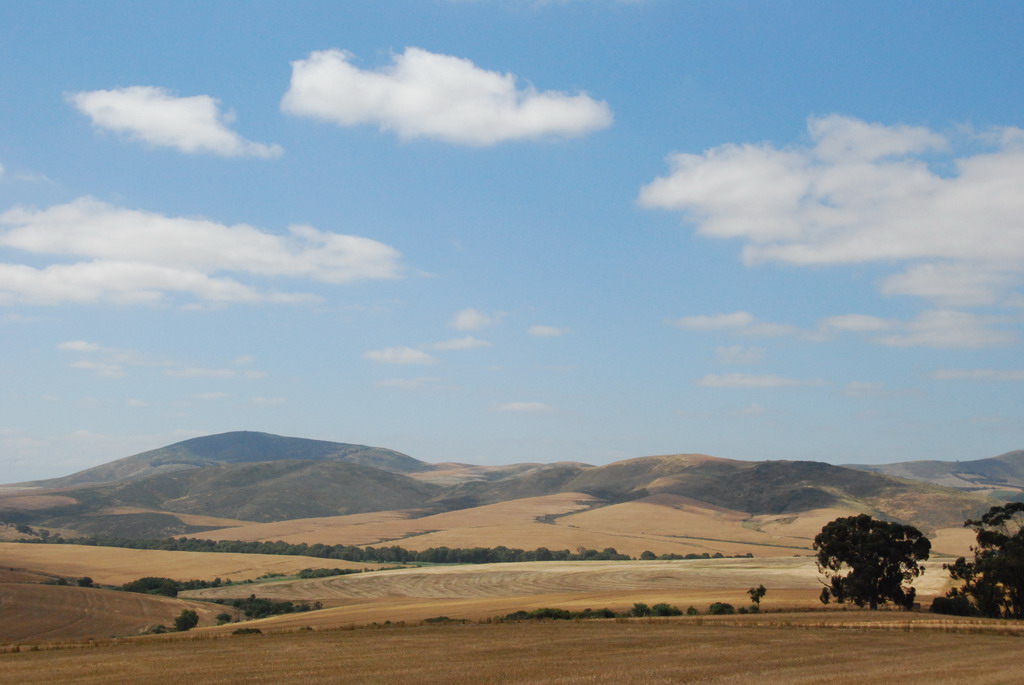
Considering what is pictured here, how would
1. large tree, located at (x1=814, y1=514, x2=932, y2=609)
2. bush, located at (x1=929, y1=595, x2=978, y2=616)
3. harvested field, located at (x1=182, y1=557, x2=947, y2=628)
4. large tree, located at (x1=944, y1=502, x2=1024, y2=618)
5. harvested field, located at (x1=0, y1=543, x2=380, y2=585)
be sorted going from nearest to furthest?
large tree, located at (x1=944, y1=502, x2=1024, y2=618)
bush, located at (x1=929, y1=595, x2=978, y2=616)
harvested field, located at (x1=182, y1=557, x2=947, y2=628)
large tree, located at (x1=814, y1=514, x2=932, y2=609)
harvested field, located at (x1=0, y1=543, x2=380, y2=585)

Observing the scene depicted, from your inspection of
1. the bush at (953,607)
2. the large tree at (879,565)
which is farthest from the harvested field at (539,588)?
the bush at (953,607)

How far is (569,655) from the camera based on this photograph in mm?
41531

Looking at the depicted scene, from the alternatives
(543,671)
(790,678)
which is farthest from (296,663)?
(790,678)

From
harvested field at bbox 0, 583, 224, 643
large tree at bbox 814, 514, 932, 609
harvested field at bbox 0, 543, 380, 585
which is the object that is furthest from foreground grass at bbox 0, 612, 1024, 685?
harvested field at bbox 0, 543, 380, 585

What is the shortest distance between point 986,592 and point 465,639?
166 feet

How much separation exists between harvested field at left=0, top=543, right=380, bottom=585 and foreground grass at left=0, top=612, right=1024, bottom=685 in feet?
342

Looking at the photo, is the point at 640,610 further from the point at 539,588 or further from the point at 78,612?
the point at 78,612

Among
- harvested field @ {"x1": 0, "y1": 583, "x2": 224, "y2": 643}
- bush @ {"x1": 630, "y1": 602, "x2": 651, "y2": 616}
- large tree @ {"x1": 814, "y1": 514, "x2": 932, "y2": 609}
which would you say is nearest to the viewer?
bush @ {"x1": 630, "y1": 602, "x2": 651, "y2": 616}

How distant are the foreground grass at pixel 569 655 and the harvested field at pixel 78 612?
3117 centimetres

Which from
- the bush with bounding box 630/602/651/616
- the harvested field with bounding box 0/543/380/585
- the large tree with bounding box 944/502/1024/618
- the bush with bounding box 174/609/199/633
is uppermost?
the large tree with bounding box 944/502/1024/618

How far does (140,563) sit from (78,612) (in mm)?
82023

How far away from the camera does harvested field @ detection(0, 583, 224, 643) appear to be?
253 feet

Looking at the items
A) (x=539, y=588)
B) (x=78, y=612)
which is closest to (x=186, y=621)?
(x=78, y=612)

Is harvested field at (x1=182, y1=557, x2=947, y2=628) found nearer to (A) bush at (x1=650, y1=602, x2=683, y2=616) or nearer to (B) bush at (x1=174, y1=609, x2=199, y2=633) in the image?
(A) bush at (x1=650, y1=602, x2=683, y2=616)
